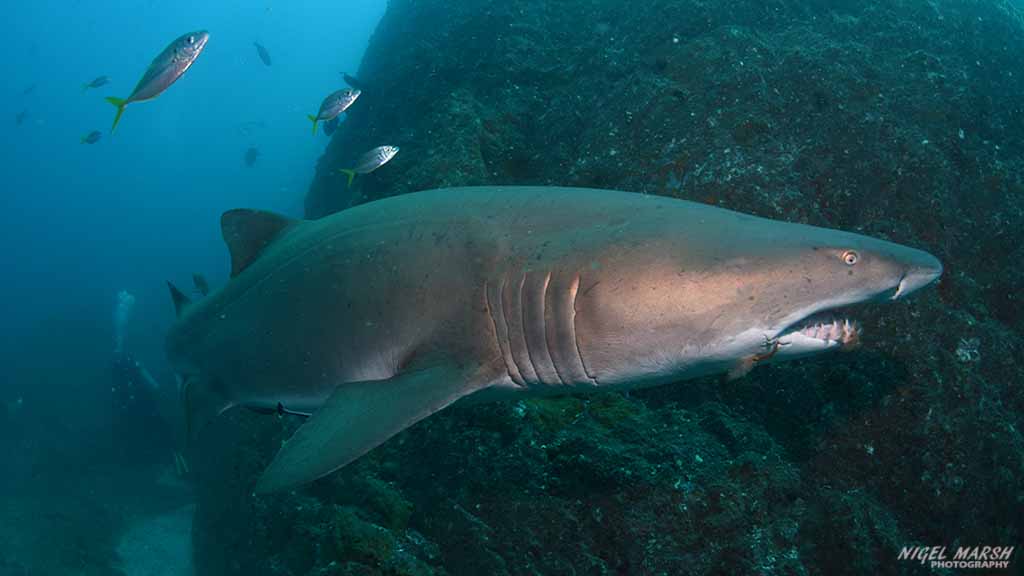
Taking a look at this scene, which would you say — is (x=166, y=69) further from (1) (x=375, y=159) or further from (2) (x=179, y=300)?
(2) (x=179, y=300)

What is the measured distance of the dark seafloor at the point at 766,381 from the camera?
3229 mm

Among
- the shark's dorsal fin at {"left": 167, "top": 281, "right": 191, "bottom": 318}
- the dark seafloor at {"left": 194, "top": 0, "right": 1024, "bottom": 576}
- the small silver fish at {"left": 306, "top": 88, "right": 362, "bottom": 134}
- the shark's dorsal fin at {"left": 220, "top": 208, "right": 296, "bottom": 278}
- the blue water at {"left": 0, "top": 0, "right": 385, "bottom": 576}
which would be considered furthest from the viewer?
the blue water at {"left": 0, "top": 0, "right": 385, "bottom": 576}

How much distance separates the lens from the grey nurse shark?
1987mm

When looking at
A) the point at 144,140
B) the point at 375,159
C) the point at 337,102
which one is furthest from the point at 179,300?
the point at 144,140

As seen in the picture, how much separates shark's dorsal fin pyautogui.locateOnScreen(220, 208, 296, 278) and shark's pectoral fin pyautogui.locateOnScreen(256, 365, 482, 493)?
6.10ft

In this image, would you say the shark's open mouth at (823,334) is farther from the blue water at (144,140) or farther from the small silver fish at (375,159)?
the blue water at (144,140)

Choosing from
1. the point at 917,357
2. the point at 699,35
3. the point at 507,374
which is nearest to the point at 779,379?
the point at 917,357

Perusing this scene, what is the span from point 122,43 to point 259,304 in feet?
731

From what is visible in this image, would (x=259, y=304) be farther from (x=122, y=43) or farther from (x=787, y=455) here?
(x=122, y=43)

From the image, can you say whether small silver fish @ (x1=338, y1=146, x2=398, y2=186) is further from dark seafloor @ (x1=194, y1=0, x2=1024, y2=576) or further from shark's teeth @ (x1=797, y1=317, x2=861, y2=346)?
shark's teeth @ (x1=797, y1=317, x2=861, y2=346)

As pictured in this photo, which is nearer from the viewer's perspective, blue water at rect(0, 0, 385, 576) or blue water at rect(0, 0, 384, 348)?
blue water at rect(0, 0, 385, 576)

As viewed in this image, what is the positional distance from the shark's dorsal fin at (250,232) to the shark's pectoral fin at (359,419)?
1.86 meters

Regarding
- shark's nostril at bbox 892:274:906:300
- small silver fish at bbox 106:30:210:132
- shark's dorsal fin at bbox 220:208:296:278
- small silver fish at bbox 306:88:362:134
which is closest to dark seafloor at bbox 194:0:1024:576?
shark's nostril at bbox 892:274:906:300

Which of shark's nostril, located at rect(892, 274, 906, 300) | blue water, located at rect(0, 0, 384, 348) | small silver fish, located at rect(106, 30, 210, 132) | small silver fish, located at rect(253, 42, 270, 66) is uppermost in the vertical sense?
small silver fish, located at rect(106, 30, 210, 132)
